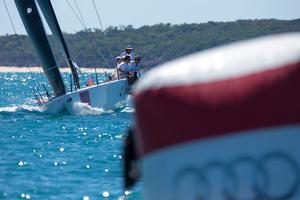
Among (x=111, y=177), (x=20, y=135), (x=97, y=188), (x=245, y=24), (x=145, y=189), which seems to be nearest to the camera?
(x=145, y=189)

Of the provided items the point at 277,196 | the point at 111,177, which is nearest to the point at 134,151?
the point at 277,196

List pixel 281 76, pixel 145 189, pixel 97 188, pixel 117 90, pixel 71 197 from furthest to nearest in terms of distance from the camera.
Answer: pixel 117 90, pixel 97 188, pixel 71 197, pixel 145 189, pixel 281 76

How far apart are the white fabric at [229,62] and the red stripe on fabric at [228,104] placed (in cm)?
2

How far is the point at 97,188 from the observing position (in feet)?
27.2

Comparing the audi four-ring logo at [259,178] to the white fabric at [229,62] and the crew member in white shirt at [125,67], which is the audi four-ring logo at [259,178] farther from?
the crew member in white shirt at [125,67]

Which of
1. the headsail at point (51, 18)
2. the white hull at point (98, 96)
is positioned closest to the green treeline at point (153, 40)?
the headsail at point (51, 18)

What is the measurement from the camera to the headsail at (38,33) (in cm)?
1989

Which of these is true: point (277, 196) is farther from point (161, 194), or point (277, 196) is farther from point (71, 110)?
point (71, 110)

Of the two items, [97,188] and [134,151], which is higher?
[134,151]

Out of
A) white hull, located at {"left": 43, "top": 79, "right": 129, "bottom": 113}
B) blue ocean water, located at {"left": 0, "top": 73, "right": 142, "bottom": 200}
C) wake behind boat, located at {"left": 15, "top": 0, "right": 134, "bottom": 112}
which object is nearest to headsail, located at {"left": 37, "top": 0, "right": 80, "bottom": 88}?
wake behind boat, located at {"left": 15, "top": 0, "right": 134, "bottom": 112}

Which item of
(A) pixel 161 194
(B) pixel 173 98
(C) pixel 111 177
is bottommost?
(C) pixel 111 177

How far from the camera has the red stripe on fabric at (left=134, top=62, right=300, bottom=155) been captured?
8.39ft

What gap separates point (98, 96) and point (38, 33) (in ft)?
9.12

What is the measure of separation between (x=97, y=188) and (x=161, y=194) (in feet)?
18.4
